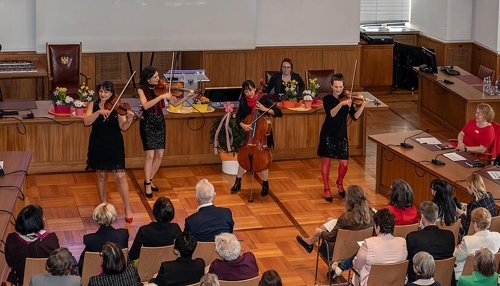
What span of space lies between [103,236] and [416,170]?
396 centimetres

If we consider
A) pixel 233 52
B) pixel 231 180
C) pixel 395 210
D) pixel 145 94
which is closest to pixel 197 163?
pixel 231 180

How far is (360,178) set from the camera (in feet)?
34.3

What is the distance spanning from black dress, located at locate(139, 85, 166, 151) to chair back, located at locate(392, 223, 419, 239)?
10.7 ft

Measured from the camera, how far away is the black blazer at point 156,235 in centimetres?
643

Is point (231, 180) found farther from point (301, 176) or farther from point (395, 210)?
point (395, 210)

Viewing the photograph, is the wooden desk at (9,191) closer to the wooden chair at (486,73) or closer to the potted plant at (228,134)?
the potted plant at (228,134)

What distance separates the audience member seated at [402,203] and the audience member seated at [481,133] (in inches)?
89.8

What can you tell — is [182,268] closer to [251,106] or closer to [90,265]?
[90,265]

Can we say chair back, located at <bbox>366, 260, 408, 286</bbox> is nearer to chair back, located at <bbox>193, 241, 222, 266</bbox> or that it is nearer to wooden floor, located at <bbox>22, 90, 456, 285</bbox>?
chair back, located at <bbox>193, 241, 222, 266</bbox>

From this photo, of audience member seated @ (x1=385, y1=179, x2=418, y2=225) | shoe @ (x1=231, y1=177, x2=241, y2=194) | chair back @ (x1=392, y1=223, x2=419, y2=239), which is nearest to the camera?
chair back @ (x1=392, y1=223, x2=419, y2=239)

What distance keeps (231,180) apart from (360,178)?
156cm

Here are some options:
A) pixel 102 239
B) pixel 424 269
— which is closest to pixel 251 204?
pixel 102 239

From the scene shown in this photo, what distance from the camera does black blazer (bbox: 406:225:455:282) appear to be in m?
6.39

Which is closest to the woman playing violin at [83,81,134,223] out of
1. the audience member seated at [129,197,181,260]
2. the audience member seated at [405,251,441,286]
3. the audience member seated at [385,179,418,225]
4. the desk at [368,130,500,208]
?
the audience member seated at [129,197,181,260]
